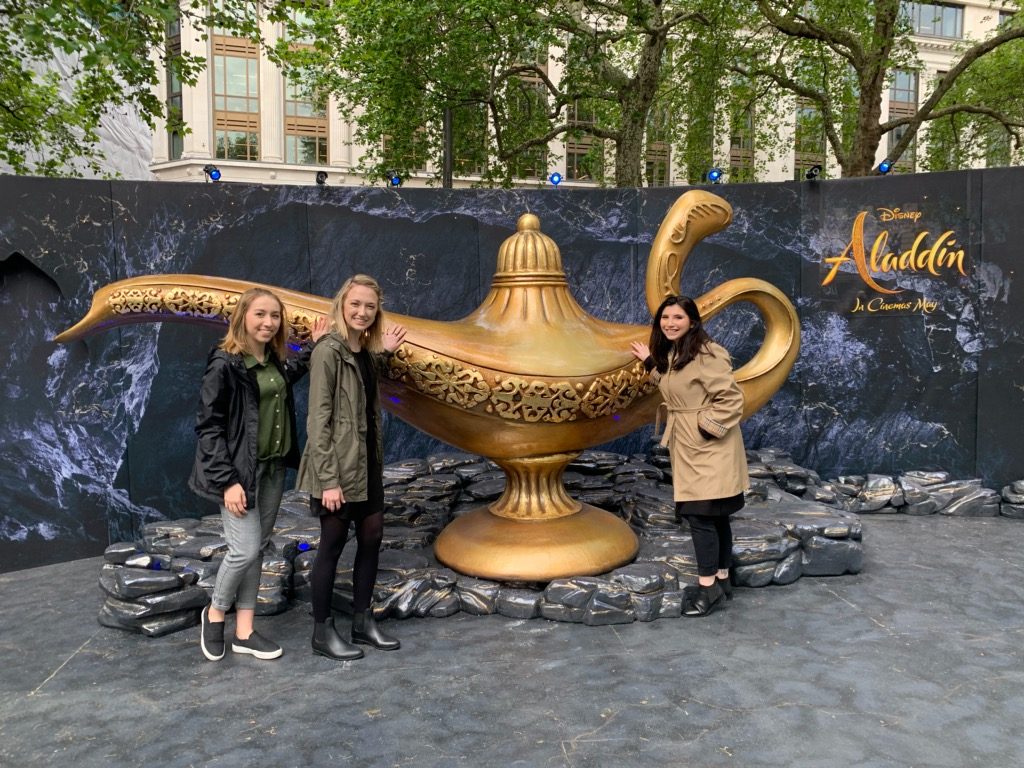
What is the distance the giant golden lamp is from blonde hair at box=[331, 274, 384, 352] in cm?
24

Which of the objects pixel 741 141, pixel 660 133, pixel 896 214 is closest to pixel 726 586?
pixel 896 214

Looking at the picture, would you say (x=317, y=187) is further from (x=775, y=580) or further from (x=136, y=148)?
(x=136, y=148)

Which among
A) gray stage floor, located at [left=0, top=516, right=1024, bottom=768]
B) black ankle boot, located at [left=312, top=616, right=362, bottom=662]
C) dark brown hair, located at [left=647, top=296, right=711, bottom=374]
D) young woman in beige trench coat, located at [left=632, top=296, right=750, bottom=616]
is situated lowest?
gray stage floor, located at [left=0, top=516, right=1024, bottom=768]

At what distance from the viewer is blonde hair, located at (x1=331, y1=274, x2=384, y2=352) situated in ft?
7.84

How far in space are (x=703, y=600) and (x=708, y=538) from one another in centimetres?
23

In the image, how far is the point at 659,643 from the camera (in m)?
2.54

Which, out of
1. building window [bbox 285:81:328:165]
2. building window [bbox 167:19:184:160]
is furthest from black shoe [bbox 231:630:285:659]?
building window [bbox 285:81:328:165]

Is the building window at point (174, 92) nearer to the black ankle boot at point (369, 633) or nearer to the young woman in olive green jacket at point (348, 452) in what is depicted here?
the young woman in olive green jacket at point (348, 452)

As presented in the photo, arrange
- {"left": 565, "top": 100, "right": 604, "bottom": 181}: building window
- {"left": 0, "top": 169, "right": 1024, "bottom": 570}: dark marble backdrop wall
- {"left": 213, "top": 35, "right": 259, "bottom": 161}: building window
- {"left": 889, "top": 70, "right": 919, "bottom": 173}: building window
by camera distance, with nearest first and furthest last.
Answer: {"left": 0, "top": 169, "right": 1024, "bottom": 570}: dark marble backdrop wall → {"left": 565, "top": 100, "right": 604, "bottom": 181}: building window → {"left": 213, "top": 35, "right": 259, "bottom": 161}: building window → {"left": 889, "top": 70, "right": 919, "bottom": 173}: building window

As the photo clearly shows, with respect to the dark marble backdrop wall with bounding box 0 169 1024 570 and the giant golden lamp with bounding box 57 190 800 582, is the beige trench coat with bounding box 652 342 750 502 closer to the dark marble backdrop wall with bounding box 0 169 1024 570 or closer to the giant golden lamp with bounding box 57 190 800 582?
the giant golden lamp with bounding box 57 190 800 582

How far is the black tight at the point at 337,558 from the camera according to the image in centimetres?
242

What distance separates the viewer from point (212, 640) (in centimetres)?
245

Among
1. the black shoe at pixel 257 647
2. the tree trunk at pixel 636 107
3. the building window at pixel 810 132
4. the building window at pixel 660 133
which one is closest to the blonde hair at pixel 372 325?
the black shoe at pixel 257 647

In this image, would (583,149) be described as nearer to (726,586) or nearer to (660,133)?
(660,133)
